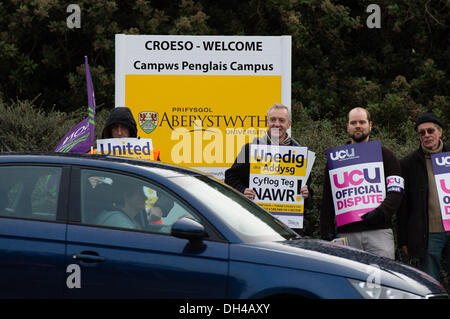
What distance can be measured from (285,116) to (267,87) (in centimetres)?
202

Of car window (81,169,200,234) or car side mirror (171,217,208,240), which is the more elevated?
car window (81,169,200,234)

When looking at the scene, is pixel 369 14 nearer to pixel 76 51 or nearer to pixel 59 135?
pixel 76 51

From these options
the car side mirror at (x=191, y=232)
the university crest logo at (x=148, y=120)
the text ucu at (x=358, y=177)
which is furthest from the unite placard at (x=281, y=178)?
the car side mirror at (x=191, y=232)

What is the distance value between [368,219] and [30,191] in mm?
3134

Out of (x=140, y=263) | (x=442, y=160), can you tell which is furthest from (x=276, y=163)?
(x=140, y=263)

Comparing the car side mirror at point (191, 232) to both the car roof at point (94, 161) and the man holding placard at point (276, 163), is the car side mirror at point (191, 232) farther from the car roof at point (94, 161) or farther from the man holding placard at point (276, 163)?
the man holding placard at point (276, 163)

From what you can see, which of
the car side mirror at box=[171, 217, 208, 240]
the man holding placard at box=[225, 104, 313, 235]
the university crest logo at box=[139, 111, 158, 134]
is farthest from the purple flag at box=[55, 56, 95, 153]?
the car side mirror at box=[171, 217, 208, 240]

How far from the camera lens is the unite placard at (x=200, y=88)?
908 cm

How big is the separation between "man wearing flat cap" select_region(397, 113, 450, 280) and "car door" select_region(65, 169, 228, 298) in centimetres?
292

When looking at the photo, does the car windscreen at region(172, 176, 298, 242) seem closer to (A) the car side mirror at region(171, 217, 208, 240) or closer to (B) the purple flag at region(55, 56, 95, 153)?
(A) the car side mirror at region(171, 217, 208, 240)

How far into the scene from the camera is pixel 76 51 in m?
18.8

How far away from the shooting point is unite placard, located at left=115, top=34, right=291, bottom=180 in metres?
9.08

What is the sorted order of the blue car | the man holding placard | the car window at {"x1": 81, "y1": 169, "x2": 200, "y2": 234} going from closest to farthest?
1. the blue car
2. the car window at {"x1": 81, "y1": 169, "x2": 200, "y2": 234}
3. the man holding placard

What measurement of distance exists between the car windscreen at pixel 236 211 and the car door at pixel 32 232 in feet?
2.94
